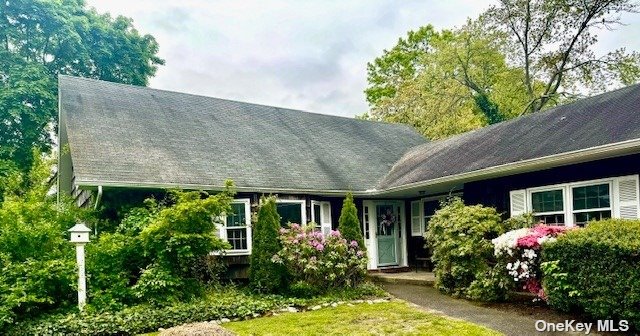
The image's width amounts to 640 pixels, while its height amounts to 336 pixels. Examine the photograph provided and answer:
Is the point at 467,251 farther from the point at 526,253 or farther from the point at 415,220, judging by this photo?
the point at 415,220

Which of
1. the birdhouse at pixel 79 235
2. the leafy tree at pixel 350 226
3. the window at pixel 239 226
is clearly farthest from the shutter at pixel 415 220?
the birdhouse at pixel 79 235

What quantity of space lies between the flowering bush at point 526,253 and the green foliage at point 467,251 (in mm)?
370

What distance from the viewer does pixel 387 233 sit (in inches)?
537

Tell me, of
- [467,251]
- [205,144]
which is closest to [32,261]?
[205,144]

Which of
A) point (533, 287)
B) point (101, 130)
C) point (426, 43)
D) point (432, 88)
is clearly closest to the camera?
point (533, 287)

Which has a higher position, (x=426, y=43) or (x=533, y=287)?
(x=426, y=43)

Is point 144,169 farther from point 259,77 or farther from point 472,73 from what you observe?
point 472,73

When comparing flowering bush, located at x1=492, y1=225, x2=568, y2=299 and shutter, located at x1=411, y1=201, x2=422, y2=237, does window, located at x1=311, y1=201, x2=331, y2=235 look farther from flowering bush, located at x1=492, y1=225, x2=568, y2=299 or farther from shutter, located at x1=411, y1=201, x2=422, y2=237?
flowering bush, located at x1=492, y1=225, x2=568, y2=299

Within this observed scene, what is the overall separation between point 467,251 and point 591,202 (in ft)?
7.82

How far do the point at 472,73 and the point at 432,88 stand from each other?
2.53 metres

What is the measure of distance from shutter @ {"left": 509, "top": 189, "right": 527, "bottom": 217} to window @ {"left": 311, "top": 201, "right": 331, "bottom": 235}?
463cm

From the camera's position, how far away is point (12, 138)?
1809 cm

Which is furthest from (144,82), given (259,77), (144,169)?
(144,169)

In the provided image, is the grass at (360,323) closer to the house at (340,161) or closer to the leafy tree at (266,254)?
the leafy tree at (266,254)
